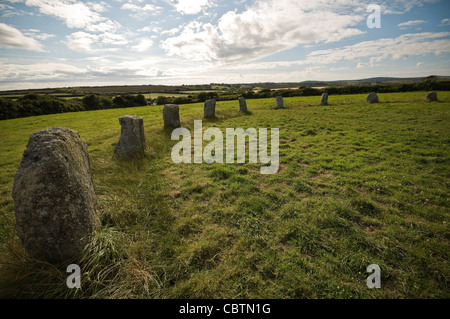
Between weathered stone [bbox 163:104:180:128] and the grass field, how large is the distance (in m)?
6.58

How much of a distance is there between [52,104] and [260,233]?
4946cm

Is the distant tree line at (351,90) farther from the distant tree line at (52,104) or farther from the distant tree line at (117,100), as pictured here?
the distant tree line at (52,104)

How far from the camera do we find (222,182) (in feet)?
20.3

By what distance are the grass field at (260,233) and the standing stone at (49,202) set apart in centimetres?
24

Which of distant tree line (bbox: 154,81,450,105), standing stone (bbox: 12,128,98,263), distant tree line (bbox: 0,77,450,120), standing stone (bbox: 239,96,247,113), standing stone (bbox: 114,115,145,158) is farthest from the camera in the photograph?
distant tree line (bbox: 154,81,450,105)

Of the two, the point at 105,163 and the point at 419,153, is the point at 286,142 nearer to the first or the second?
the point at 419,153

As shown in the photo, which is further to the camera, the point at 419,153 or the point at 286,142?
the point at 286,142

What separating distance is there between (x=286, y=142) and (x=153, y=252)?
870cm

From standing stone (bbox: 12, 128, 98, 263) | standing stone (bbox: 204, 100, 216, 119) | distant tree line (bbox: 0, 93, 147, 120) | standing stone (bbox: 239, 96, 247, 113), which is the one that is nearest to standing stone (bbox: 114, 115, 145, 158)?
standing stone (bbox: 12, 128, 98, 263)

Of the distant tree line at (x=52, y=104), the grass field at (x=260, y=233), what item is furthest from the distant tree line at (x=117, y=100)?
the grass field at (x=260, y=233)

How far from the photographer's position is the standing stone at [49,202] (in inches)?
110

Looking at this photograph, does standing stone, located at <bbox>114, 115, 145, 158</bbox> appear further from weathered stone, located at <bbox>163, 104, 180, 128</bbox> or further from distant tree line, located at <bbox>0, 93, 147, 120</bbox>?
distant tree line, located at <bbox>0, 93, 147, 120</bbox>

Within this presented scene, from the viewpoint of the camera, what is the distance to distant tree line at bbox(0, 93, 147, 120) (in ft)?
106
